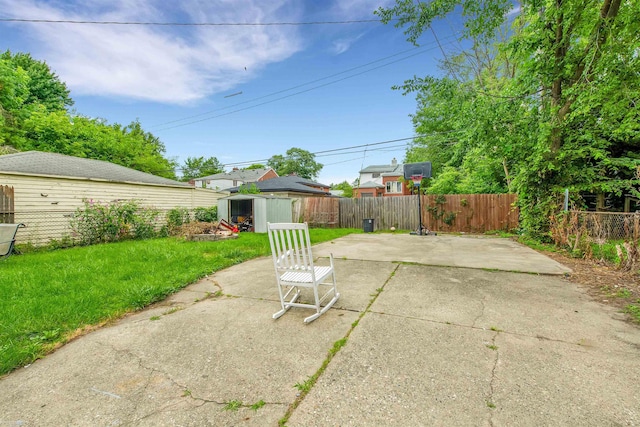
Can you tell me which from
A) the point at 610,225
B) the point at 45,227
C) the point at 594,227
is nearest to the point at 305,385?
the point at 610,225

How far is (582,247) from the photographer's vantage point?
5.60m

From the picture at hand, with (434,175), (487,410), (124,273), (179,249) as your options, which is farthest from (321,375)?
(434,175)

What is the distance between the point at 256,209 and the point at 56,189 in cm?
669

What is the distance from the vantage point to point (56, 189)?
8.37 m

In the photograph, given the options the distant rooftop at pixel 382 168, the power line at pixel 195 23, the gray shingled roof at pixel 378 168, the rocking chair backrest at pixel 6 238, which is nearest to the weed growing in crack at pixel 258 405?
the rocking chair backrest at pixel 6 238

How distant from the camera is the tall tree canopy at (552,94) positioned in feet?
17.1

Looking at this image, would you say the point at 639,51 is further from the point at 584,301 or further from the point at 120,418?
the point at 120,418

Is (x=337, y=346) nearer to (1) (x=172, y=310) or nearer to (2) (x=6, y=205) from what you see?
(1) (x=172, y=310)

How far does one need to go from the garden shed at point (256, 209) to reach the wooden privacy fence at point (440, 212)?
10.7ft

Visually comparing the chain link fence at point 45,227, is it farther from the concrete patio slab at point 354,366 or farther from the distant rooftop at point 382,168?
the distant rooftop at point 382,168

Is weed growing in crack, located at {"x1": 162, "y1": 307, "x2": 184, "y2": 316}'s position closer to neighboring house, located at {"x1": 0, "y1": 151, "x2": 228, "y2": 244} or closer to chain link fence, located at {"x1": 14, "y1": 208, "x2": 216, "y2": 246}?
chain link fence, located at {"x1": 14, "y1": 208, "x2": 216, "y2": 246}

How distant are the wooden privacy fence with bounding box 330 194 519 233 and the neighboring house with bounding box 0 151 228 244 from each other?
30.5 feet

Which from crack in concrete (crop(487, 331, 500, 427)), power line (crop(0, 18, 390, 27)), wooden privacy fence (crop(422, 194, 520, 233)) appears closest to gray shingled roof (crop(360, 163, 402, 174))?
wooden privacy fence (crop(422, 194, 520, 233))

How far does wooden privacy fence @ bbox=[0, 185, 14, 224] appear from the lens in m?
7.10
